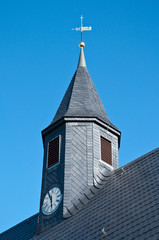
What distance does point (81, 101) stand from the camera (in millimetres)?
21656

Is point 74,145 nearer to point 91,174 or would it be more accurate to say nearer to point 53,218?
point 91,174

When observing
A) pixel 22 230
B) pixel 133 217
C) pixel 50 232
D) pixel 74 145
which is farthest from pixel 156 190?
pixel 22 230

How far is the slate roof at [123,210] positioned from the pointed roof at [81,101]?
3403 mm

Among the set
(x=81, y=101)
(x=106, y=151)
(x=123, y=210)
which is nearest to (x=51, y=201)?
(x=106, y=151)

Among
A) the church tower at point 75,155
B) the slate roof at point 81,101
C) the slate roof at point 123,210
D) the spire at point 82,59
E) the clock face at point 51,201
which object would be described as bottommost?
the slate roof at point 123,210

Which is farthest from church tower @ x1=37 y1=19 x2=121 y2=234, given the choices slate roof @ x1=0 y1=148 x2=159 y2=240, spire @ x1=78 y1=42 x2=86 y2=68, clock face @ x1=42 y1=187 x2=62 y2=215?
spire @ x1=78 y1=42 x2=86 y2=68

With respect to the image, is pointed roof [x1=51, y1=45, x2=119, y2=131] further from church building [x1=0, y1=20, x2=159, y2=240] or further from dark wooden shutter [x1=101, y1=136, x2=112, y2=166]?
dark wooden shutter [x1=101, y1=136, x2=112, y2=166]

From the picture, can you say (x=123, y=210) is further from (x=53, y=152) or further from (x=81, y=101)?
(x=81, y=101)

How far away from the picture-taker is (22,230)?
2141 cm

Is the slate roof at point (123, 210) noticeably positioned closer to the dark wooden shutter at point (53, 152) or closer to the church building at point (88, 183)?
the church building at point (88, 183)

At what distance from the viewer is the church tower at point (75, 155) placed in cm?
1788

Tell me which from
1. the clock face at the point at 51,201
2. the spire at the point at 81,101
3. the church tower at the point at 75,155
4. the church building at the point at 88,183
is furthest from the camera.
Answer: the spire at the point at 81,101

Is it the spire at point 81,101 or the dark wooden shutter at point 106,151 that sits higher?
the spire at point 81,101

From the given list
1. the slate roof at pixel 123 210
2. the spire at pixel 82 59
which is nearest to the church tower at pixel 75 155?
the slate roof at pixel 123 210
